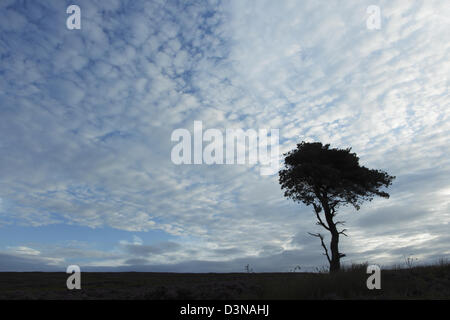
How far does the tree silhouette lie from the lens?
29312 mm

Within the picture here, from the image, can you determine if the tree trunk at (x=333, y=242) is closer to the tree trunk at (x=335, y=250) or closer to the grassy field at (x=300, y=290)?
the tree trunk at (x=335, y=250)

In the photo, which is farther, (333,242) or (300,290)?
(333,242)

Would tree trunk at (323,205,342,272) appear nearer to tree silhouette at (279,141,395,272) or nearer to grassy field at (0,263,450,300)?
tree silhouette at (279,141,395,272)

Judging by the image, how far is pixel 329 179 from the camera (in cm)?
2906

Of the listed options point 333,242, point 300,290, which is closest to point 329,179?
point 333,242

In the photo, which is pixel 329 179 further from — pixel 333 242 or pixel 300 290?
pixel 300 290

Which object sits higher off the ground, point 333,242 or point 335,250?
point 333,242

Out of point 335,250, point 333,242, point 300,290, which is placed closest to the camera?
point 300,290

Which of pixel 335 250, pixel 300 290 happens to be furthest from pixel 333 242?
pixel 300 290

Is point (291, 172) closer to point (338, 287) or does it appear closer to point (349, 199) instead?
point (349, 199)

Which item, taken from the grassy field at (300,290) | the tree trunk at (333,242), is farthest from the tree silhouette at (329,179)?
the grassy field at (300,290)

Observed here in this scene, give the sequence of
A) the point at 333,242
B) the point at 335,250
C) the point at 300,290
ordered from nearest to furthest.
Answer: the point at 300,290 < the point at 335,250 < the point at 333,242

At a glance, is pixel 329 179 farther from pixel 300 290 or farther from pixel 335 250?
pixel 300 290
